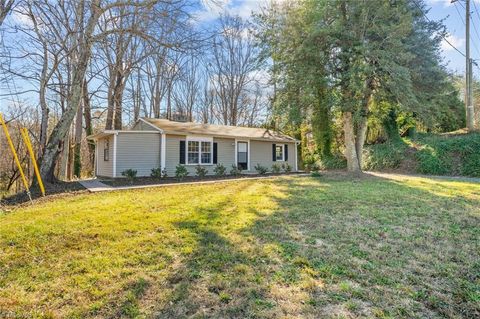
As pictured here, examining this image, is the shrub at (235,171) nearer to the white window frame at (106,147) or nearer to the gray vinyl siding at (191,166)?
the gray vinyl siding at (191,166)

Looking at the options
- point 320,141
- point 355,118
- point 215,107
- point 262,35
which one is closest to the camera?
point 355,118

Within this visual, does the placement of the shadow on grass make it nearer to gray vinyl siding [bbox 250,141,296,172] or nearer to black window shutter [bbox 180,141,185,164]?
black window shutter [bbox 180,141,185,164]

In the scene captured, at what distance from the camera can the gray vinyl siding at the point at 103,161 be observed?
13.8m

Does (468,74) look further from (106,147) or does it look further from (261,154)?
(106,147)

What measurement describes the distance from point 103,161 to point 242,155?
24.4ft

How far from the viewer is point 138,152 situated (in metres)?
13.6

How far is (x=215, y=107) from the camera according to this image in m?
27.3

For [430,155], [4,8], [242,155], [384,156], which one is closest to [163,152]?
[242,155]

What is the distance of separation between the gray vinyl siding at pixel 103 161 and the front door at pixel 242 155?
6695mm

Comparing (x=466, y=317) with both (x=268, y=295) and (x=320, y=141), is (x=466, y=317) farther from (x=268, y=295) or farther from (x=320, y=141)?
(x=320, y=141)

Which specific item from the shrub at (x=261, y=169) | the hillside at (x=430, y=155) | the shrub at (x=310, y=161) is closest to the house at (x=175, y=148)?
the shrub at (x=261, y=169)

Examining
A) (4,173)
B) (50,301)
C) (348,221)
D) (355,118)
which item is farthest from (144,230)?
(4,173)

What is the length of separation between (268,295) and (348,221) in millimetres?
3035

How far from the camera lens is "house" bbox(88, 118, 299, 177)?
1341cm
